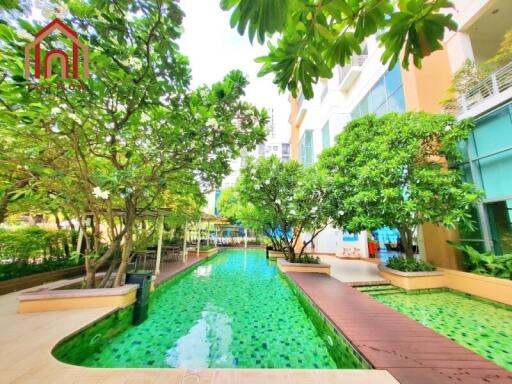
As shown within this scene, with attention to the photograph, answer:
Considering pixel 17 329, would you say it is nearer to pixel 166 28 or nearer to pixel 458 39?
pixel 166 28

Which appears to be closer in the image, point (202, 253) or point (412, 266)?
point (412, 266)

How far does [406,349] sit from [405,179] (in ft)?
18.5

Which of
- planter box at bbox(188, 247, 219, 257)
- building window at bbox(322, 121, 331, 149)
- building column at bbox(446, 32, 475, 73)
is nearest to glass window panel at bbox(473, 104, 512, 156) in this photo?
building column at bbox(446, 32, 475, 73)

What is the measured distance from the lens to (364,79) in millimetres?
12938

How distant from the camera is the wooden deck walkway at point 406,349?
2.33 metres

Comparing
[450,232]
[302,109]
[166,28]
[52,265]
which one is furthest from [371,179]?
[302,109]

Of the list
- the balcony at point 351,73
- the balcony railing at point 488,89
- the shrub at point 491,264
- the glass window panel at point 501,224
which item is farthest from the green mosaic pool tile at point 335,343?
the balcony at point 351,73

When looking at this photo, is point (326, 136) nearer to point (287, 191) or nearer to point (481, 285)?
point (287, 191)

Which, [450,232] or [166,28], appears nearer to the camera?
[166,28]

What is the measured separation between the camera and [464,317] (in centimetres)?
475

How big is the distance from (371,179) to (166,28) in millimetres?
6756

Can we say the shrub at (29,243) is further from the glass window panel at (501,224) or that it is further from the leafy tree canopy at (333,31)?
the glass window panel at (501,224)

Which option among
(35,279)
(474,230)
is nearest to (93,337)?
(35,279)
